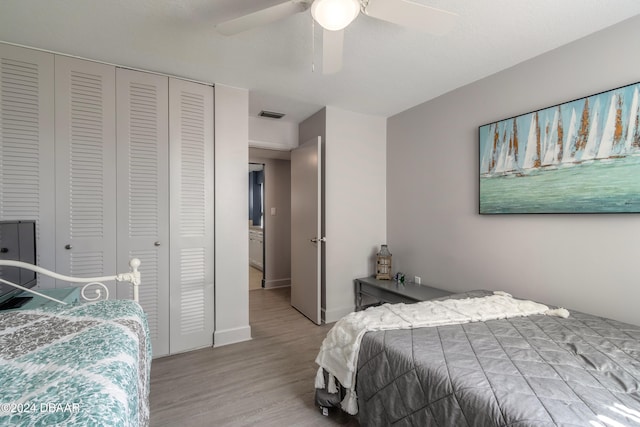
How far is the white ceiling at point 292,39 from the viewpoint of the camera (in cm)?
165

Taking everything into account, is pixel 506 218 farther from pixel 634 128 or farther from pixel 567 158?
pixel 634 128

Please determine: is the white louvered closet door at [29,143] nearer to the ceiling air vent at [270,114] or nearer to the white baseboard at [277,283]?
→ the ceiling air vent at [270,114]

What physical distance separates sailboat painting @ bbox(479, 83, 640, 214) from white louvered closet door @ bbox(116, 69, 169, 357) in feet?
9.35

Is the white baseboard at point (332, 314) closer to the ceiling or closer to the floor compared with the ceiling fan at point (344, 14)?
closer to the floor

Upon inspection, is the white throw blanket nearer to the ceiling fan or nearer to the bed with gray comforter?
the bed with gray comforter

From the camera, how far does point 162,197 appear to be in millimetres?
2445

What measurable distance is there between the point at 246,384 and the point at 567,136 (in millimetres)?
2914

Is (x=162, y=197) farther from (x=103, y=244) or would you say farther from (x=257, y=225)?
(x=257, y=225)

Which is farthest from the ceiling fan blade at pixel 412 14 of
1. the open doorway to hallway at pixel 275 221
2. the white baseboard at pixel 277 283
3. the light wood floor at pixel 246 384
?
the white baseboard at pixel 277 283

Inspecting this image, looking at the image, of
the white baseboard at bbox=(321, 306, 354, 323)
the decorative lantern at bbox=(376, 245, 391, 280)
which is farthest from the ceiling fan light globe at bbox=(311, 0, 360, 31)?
the white baseboard at bbox=(321, 306, 354, 323)

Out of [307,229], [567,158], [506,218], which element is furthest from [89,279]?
[567,158]

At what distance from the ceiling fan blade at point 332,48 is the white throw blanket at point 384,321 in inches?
63.7

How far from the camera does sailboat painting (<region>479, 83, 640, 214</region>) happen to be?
1720 mm

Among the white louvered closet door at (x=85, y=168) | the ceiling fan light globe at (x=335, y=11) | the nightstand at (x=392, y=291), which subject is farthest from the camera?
the nightstand at (x=392, y=291)
